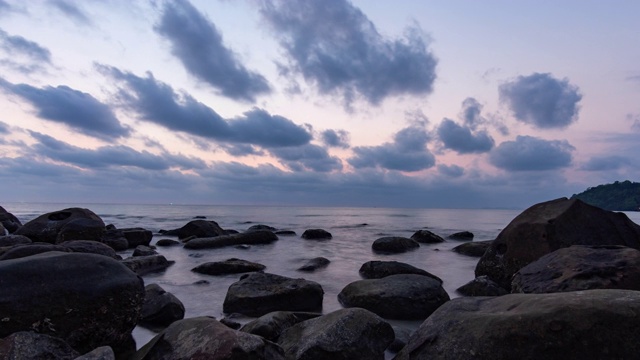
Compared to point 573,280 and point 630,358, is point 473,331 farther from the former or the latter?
point 573,280

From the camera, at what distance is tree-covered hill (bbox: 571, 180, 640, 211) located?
158250 mm

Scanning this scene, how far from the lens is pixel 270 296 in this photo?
8148mm

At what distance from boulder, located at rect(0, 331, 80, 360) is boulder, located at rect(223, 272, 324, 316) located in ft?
12.1

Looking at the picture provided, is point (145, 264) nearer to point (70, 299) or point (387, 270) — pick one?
point (387, 270)

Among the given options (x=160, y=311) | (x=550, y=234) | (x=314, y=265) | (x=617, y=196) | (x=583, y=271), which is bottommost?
(x=314, y=265)

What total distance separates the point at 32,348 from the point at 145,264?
907cm

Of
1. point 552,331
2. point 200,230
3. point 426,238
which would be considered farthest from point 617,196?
point 552,331

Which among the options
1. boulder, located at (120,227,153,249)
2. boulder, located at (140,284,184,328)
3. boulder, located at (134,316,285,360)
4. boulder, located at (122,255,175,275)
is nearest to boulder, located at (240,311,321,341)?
boulder, located at (134,316,285,360)

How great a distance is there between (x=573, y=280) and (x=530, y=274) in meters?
0.85

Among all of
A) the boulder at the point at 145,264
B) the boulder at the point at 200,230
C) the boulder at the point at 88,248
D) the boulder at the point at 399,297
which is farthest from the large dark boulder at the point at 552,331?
the boulder at the point at 200,230

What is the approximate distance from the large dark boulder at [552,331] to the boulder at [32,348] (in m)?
4.04

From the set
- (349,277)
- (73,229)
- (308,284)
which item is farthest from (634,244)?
(73,229)

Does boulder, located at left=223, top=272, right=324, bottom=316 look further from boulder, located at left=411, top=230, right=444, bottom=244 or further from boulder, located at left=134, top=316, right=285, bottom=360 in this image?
boulder, located at left=411, top=230, right=444, bottom=244

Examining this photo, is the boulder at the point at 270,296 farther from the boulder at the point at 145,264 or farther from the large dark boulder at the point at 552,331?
the boulder at the point at 145,264
